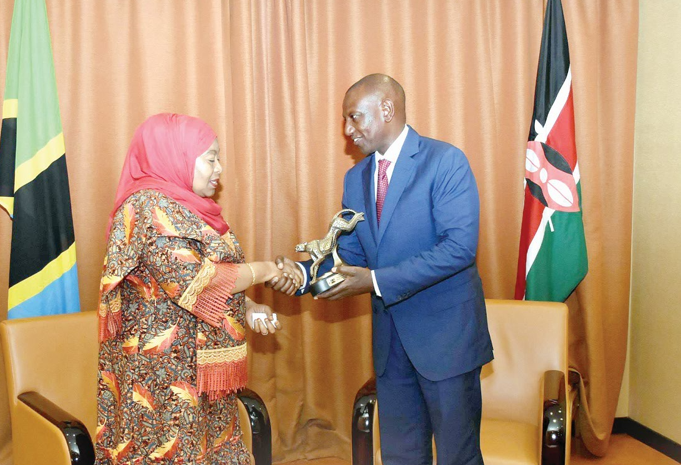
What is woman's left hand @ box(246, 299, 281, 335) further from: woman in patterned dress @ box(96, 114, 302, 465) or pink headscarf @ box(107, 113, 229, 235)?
pink headscarf @ box(107, 113, 229, 235)

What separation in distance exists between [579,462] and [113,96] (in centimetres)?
330

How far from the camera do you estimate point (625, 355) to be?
4.01 m

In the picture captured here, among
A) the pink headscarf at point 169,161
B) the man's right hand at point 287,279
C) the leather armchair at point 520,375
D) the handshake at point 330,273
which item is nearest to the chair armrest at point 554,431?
the leather armchair at point 520,375

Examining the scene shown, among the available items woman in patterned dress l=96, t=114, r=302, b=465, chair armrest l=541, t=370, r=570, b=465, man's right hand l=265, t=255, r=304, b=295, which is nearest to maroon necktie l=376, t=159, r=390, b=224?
man's right hand l=265, t=255, r=304, b=295

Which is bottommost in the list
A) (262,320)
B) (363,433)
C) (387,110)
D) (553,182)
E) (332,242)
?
(363,433)

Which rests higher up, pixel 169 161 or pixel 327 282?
pixel 169 161

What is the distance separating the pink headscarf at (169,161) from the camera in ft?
7.58

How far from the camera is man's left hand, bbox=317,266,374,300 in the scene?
2416 millimetres

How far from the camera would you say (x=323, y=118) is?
3705mm

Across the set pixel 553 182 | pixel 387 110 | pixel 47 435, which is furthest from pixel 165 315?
pixel 553 182

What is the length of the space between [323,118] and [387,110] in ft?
3.72

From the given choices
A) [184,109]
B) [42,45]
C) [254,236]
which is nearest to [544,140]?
[254,236]

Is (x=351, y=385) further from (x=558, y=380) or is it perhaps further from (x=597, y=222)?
(x=597, y=222)

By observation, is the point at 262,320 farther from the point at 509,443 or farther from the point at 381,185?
the point at 509,443
